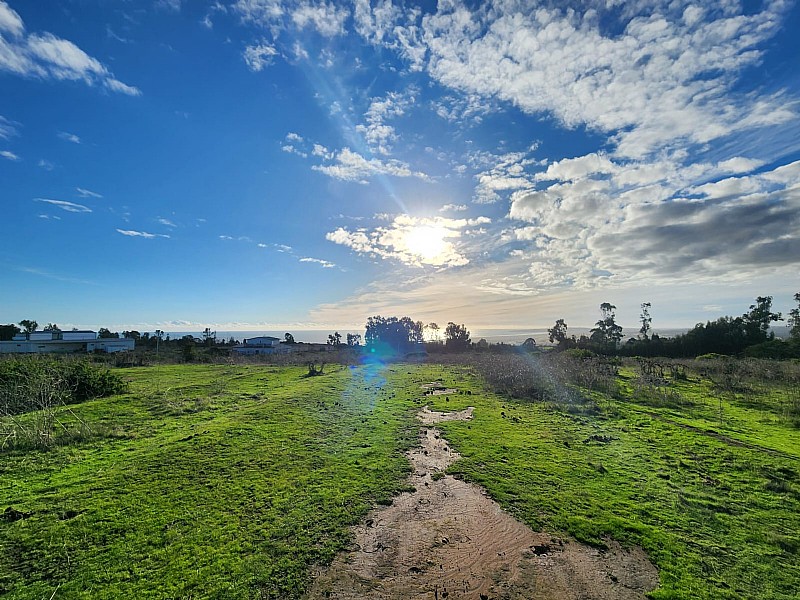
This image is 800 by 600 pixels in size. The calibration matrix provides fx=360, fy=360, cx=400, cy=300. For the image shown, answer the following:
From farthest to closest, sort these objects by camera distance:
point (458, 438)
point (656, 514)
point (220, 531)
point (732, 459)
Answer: point (458, 438) < point (732, 459) < point (656, 514) < point (220, 531)

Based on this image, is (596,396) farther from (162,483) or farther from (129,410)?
(129,410)

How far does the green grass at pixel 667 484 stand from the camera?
5867 mm

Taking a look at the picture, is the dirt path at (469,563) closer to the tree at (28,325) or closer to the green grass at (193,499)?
the green grass at (193,499)

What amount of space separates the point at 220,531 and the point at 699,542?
8569 mm

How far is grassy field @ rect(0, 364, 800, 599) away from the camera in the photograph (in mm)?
5438

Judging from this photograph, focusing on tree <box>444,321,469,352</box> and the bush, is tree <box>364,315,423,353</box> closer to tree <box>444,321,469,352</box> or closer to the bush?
tree <box>444,321,469,352</box>

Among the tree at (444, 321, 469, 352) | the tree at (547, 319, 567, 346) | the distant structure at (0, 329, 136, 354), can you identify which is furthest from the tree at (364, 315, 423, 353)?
the distant structure at (0, 329, 136, 354)

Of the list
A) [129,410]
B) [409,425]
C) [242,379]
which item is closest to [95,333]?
[242,379]

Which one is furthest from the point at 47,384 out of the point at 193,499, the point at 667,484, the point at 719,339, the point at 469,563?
the point at 719,339

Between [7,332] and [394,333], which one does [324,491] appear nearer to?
[394,333]

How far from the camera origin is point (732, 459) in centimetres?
1048

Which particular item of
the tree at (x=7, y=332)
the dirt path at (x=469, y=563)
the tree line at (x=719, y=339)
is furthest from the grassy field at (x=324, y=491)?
the tree at (x=7, y=332)

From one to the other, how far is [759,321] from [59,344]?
106474 mm

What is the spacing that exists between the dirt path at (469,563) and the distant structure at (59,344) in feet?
214
